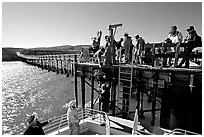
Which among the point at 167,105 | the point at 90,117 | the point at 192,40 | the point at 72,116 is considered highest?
the point at 192,40

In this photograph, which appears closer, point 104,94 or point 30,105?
point 104,94

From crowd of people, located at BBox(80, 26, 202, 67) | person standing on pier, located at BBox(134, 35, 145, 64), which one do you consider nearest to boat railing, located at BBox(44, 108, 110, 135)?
crowd of people, located at BBox(80, 26, 202, 67)

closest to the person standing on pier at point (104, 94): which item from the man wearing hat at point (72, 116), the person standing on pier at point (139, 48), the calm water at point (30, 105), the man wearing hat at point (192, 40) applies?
the man wearing hat at point (72, 116)

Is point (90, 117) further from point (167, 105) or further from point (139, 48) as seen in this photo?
point (139, 48)

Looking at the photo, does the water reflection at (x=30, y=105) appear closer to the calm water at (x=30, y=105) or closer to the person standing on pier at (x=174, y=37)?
the calm water at (x=30, y=105)

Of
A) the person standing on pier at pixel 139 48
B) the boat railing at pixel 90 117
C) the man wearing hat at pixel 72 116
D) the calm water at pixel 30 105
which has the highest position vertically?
the person standing on pier at pixel 139 48

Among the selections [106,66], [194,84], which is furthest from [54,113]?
[194,84]

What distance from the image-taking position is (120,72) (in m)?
11.2

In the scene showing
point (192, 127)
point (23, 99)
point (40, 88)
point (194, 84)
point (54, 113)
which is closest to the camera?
point (194, 84)

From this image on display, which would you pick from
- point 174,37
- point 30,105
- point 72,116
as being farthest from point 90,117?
point 30,105

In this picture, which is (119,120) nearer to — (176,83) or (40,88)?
(176,83)

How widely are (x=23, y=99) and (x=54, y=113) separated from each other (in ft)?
25.6

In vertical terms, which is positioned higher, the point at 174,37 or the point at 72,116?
the point at 174,37

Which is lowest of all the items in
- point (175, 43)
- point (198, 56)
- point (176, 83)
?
point (176, 83)
